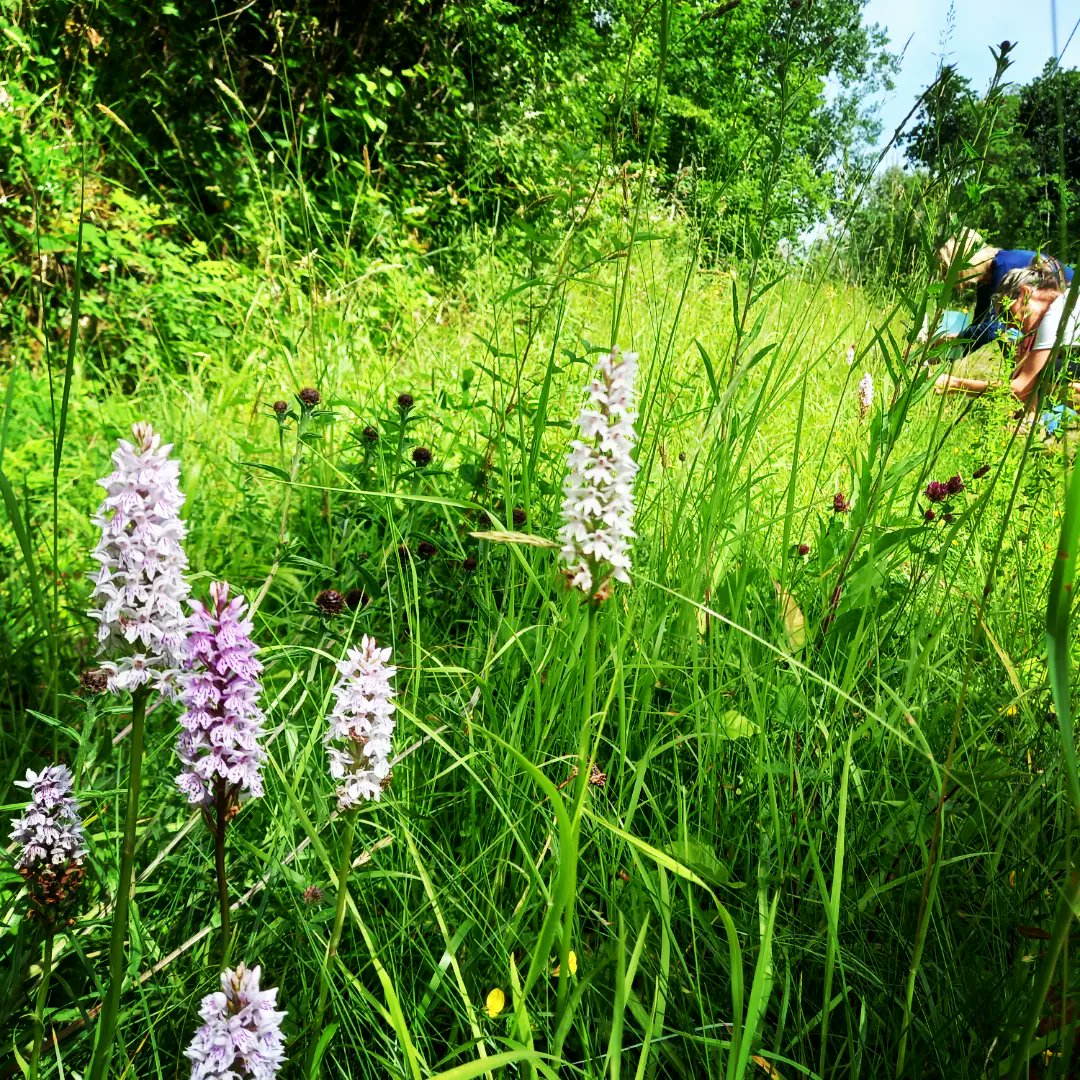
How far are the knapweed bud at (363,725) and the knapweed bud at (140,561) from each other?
0.17 meters

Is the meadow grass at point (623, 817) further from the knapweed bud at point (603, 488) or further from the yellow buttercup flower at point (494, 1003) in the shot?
the knapweed bud at point (603, 488)

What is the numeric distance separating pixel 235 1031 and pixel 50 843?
14.4 inches

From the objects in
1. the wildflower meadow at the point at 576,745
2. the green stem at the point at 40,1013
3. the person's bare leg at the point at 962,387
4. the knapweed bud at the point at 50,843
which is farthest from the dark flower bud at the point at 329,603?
the person's bare leg at the point at 962,387

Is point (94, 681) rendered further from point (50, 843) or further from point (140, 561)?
point (140, 561)

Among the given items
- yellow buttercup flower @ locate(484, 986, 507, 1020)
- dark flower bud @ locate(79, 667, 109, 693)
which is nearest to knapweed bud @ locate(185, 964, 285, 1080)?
yellow buttercup flower @ locate(484, 986, 507, 1020)

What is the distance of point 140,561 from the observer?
0.77m

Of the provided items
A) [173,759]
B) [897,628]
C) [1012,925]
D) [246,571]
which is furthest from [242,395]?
[1012,925]

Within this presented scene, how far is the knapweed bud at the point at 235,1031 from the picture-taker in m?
0.75

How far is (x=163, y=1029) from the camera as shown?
3.64 feet

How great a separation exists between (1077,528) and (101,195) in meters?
5.56

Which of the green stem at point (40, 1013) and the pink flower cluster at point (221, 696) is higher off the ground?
the pink flower cluster at point (221, 696)

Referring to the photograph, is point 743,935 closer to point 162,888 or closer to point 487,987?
point 487,987

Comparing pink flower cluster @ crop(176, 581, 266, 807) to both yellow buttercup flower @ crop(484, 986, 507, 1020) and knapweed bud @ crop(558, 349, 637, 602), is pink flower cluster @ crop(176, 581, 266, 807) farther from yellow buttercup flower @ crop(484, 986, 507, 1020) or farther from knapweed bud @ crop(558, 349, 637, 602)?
yellow buttercup flower @ crop(484, 986, 507, 1020)

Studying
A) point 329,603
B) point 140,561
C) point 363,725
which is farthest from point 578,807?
point 329,603
